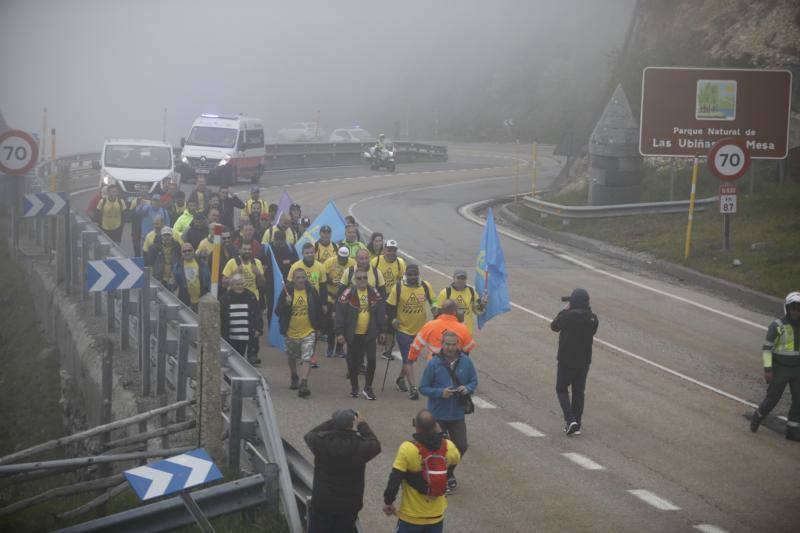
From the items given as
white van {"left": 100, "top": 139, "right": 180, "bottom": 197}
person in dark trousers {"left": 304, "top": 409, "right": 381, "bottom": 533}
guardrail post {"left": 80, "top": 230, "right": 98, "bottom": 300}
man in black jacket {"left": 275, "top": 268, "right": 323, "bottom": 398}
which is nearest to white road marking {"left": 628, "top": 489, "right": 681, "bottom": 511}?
person in dark trousers {"left": 304, "top": 409, "right": 381, "bottom": 533}

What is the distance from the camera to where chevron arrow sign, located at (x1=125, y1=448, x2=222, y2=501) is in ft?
23.1

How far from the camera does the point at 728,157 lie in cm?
2177

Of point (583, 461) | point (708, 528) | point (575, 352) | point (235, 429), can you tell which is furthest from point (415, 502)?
point (575, 352)

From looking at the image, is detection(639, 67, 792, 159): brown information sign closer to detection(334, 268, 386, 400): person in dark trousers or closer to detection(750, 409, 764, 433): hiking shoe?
detection(750, 409, 764, 433): hiking shoe

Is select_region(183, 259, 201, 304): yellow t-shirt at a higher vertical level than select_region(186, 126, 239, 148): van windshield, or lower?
lower

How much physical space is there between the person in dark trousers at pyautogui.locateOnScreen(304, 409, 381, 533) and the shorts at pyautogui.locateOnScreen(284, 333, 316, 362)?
19.2 ft

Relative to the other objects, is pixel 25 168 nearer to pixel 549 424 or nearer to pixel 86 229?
pixel 86 229

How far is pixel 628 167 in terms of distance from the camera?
2886 centimetres

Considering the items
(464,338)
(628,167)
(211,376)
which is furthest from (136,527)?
(628,167)

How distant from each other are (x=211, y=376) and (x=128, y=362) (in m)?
5.07

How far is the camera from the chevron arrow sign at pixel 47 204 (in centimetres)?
1800

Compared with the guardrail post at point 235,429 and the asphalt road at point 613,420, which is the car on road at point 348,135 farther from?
the guardrail post at point 235,429

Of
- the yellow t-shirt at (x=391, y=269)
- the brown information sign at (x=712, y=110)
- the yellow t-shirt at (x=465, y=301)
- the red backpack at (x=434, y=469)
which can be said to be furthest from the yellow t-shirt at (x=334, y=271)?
the brown information sign at (x=712, y=110)

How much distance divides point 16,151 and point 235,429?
11.3 meters
